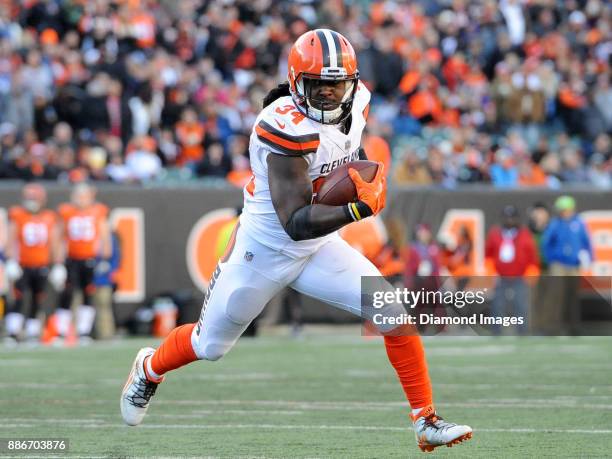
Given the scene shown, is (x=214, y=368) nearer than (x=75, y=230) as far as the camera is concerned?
Yes

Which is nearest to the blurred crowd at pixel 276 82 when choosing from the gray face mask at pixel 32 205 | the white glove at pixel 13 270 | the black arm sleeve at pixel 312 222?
the gray face mask at pixel 32 205

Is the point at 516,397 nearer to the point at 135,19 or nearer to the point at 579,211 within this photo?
the point at 579,211

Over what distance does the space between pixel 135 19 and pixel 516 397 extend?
9571mm

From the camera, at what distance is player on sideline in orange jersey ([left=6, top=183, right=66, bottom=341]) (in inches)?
493

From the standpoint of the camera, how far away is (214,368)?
374 inches

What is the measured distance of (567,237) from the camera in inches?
535

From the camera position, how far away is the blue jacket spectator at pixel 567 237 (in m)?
13.5

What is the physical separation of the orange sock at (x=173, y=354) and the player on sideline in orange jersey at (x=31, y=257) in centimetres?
700

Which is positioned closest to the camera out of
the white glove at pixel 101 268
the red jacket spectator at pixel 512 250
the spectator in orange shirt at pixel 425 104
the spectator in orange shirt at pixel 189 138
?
the white glove at pixel 101 268

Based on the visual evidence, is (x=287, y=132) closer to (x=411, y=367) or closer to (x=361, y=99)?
(x=361, y=99)

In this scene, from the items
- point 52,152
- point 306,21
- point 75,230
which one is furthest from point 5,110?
point 306,21

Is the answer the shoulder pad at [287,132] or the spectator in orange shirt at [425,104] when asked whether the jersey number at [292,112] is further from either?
the spectator in orange shirt at [425,104]

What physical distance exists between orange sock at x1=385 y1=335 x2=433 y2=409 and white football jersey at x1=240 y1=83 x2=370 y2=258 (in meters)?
0.54

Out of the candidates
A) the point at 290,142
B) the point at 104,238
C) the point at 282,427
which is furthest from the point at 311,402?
the point at 104,238
